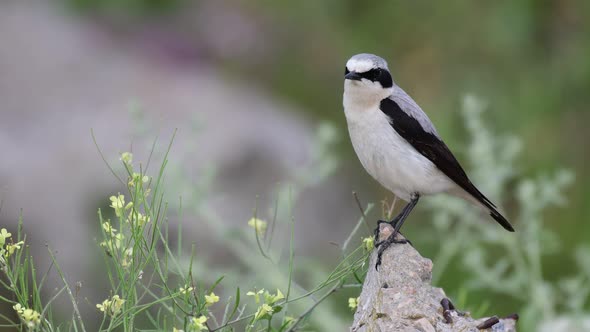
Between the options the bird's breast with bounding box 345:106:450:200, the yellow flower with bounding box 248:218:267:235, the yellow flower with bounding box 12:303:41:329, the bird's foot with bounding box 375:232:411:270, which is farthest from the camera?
the bird's breast with bounding box 345:106:450:200

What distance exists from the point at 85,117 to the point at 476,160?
3943 mm

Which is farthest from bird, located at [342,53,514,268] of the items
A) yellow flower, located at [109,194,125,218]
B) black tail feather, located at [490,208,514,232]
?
yellow flower, located at [109,194,125,218]

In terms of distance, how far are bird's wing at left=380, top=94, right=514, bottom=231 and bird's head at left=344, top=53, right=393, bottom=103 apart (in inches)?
2.6

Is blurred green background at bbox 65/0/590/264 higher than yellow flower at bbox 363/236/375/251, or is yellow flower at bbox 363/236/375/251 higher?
blurred green background at bbox 65/0/590/264

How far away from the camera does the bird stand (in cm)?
424

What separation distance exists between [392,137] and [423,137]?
0.16 meters

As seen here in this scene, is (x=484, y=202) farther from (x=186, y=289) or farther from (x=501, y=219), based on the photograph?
(x=186, y=289)

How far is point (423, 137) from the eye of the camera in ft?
14.4

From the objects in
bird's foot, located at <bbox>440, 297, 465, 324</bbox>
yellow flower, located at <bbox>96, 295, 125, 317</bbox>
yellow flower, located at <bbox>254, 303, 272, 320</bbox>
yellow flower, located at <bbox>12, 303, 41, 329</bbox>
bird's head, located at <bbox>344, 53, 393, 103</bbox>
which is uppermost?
bird's head, located at <bbox>344, 53, 393, 103</bbox>

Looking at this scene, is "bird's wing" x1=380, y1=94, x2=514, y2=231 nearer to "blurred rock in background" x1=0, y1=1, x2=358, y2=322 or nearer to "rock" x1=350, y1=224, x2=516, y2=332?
"rock" x1=350, y1=224, x2=516, y2=332

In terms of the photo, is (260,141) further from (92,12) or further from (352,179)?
(92,12)

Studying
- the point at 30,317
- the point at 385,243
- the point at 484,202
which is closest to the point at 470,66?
the point at 484,202

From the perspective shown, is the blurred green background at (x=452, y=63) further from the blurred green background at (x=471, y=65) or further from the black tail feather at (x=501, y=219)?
the black tail feather at (x=501, y=219)

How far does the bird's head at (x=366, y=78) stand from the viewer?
4246 millimetres
